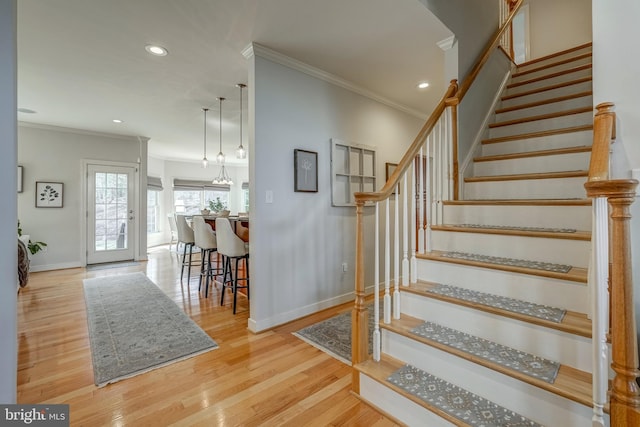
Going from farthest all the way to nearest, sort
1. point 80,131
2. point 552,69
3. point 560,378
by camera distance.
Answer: point 80,131 → point 552,69 → point 560,378

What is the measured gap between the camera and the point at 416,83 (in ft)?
11.3

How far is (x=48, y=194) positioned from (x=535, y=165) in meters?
7.03

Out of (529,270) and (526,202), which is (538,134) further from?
(529,270)

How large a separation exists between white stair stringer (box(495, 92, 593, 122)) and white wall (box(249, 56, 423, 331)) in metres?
1.54

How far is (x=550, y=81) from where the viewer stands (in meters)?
3.29

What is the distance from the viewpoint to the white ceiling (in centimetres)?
211

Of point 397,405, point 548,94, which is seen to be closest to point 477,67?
point 548,94

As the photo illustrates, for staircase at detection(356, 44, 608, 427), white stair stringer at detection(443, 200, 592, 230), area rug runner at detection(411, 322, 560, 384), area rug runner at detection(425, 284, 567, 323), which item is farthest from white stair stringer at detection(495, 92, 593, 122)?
area rug runner at detection(411, 322, 560, 384)

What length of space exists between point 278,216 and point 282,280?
0.62 metres

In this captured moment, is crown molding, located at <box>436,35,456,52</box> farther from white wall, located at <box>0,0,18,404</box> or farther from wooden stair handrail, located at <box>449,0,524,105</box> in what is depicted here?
white wall, located at <box>0,0,18,404</box>

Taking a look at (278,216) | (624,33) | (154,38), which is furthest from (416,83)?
(154,38)

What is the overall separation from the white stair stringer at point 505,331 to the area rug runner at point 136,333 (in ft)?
A: 5.35

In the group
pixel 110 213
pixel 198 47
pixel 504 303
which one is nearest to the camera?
pixel 504 303

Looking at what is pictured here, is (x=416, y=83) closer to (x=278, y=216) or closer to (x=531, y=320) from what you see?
(x=278, y=216)
